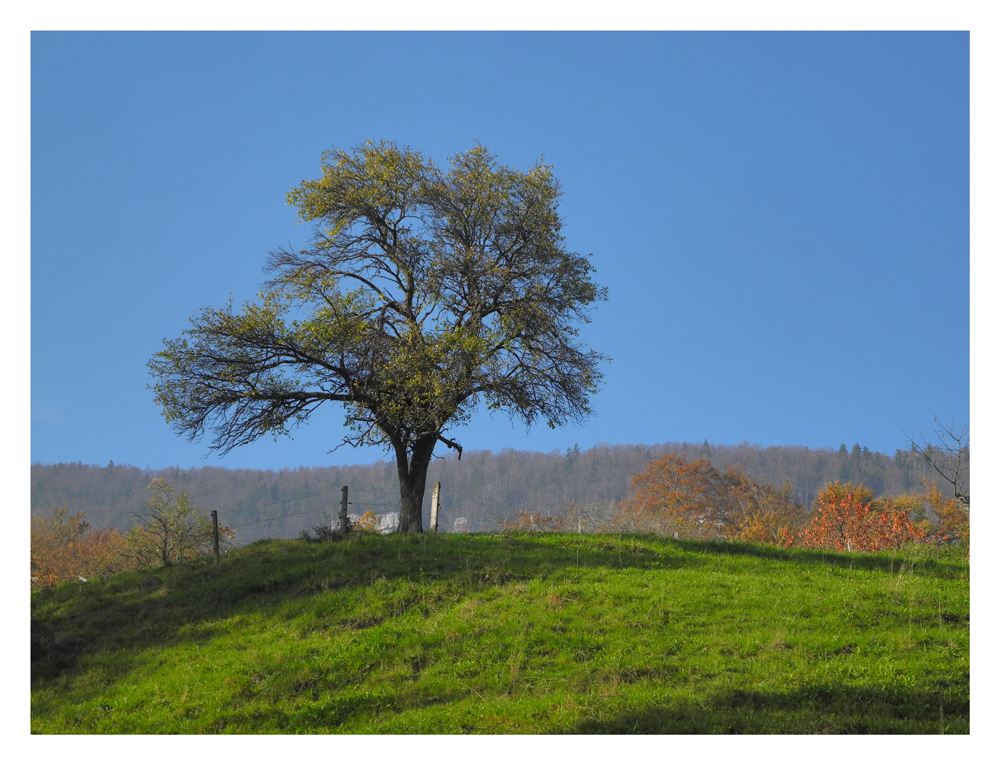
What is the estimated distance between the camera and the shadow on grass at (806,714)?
10.2 m

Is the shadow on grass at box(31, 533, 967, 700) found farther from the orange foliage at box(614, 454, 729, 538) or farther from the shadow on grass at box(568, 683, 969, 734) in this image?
the orange foliage at box(614, 454, 729, 538)

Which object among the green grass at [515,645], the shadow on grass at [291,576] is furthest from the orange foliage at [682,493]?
the green grass at [515,645]

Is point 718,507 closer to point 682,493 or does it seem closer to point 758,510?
point 758,510

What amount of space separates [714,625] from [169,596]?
14.5 m

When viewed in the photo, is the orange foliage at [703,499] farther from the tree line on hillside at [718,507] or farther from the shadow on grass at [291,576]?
the shadow on grass at [291,576]

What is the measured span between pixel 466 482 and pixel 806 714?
121m

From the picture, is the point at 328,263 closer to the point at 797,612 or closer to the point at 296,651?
the point at 296,651

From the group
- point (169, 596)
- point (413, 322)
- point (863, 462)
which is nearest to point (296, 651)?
point (169, 596)

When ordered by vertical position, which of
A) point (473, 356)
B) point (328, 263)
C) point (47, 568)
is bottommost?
point (47, 568)

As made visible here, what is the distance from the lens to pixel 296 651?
15062 mm

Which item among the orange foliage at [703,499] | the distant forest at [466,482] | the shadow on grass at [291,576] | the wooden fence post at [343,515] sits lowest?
the distant forest at [466,482]

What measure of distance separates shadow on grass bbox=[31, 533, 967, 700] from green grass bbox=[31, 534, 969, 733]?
0.09 m

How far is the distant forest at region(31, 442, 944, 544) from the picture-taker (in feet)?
356

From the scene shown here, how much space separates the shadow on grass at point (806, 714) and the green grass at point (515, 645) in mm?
31
